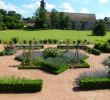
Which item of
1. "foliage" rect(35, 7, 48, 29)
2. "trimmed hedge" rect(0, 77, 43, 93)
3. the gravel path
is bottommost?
the gravel path

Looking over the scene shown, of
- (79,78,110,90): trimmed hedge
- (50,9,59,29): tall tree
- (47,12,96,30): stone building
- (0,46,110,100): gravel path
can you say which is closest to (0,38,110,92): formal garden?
(79,78,110,90): trimmed hedge

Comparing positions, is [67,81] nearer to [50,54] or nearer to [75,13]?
[50,54]

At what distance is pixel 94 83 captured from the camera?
17.6 metres

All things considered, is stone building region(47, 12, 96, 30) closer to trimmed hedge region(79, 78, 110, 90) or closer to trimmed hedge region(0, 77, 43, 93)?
trimmed hedge region(79, 78, 110, 90)

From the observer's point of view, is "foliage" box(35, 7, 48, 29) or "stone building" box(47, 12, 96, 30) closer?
"foliage" box(35, 7, 48, 29)

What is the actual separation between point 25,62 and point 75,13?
8599 centimetres

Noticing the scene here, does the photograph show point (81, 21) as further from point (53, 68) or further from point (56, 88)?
point (56, 88)

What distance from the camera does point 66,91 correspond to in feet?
56.7

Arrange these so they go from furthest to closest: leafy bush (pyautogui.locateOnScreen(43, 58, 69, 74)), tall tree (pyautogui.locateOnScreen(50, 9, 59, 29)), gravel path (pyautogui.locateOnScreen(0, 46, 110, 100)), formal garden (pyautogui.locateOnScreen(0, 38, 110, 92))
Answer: tall tree (pyautogui.locateOnScreen(50, 9, 59, 29)) < leafy bush (pyautogui.locateOnScreen(43, 58, 69, 74)) < formal garden (pyautogui.locateOnScreen(0, 38, 110, 92)) < gravel path (pyautogui.locateOnScreen(0, 46, 110, 100))

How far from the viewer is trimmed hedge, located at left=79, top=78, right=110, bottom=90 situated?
57.8ft

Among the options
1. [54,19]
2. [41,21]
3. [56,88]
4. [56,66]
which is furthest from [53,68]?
[54,19]

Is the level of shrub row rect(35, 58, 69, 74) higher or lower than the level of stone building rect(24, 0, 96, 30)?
lower

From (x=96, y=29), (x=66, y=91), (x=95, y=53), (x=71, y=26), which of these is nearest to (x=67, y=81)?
(x=66, y=91)

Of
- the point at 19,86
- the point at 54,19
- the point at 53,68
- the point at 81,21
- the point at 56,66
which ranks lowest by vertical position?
the point at 19,86
